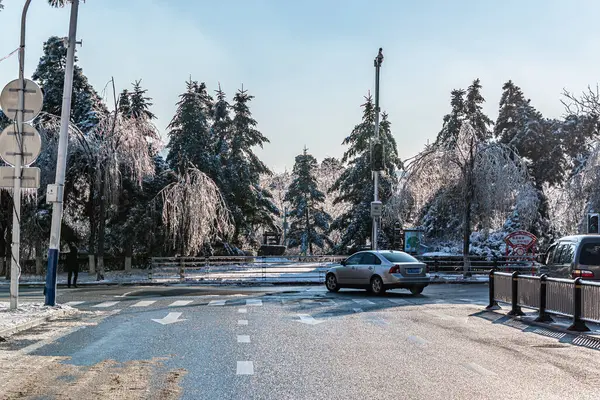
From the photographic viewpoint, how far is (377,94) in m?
32.8

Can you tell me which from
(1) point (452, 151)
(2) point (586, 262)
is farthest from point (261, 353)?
(1) point (452, 151)

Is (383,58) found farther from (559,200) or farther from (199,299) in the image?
(199,299)

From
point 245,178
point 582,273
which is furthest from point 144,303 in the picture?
point 245,178

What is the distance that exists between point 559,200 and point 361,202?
58.4ft

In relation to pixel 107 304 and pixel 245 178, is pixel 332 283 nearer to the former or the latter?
pixel 107 304

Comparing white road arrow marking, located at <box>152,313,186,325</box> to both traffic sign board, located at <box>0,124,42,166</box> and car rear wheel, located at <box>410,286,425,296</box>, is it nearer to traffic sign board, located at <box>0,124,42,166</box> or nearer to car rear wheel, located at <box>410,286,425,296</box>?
traffic sign board, located at <box>0,124,42,166</box>

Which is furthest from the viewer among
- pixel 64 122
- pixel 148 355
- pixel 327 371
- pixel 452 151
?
pixel 452 151

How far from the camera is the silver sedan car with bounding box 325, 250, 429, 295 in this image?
21.8m

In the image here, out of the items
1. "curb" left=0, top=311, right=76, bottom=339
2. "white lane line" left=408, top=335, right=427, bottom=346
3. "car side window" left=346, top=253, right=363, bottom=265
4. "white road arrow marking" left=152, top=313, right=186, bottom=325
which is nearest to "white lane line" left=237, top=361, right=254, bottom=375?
"white lane line" left=408, top=335, right=427, bottom=346

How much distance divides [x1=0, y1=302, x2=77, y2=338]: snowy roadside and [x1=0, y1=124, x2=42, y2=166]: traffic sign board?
329 cm

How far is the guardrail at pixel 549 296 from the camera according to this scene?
12883mm

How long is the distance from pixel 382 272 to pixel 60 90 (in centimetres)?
2624

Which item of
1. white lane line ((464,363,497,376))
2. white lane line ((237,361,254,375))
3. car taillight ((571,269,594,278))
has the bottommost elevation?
white lane line ((237,361,254,375))

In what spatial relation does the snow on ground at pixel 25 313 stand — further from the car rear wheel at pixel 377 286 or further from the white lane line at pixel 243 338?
the car rear wheel at pixel 377 286
